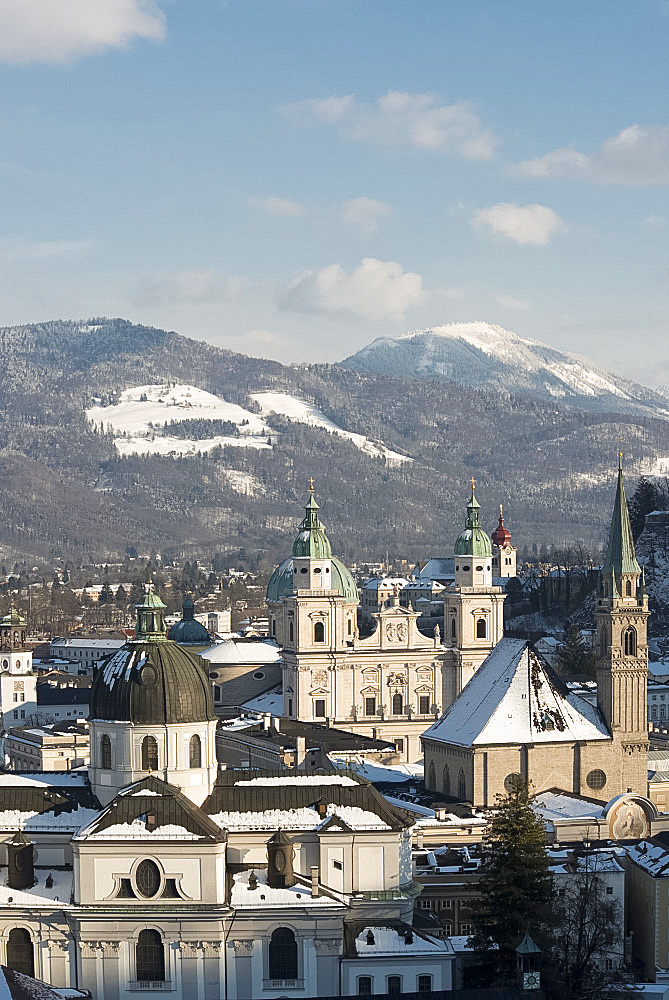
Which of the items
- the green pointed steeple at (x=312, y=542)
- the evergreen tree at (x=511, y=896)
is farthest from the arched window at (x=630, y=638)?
the green pointed steeple at (x=312, y=542)

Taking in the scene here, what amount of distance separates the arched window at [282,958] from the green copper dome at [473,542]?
56387mm

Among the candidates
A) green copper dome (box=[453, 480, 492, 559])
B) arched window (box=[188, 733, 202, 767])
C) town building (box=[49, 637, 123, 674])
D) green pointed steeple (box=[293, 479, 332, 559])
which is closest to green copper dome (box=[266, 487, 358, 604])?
green pointed steeple (box=[293, 479, 332, 559])

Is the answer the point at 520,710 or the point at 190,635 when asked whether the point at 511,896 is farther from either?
the point at 190,635

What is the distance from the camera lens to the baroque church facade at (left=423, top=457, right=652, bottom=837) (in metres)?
78.4

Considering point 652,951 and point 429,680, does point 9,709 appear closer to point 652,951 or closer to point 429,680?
point 429,680

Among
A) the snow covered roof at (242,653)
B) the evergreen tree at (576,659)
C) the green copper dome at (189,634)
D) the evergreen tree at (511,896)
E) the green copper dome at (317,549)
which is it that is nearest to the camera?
the evergreen tree at (511,896)

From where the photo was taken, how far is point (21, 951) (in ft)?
200

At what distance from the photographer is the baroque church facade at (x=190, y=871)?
60.2 meters

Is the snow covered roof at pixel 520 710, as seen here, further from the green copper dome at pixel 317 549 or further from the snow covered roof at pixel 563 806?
the green copper dome at pixel 317 549

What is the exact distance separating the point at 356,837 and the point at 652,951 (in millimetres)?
10424

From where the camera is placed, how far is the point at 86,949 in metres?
60.2

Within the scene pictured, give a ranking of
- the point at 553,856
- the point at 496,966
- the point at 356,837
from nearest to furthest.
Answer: the point at 496,966 < the point at 356,837 < the point at 553,856

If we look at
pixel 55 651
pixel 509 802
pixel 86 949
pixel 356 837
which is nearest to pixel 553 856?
pixel 509 802

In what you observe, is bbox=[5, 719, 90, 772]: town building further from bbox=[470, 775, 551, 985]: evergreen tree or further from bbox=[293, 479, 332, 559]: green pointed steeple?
bbox=[470, 775, 551, 985]: evergreen tree
